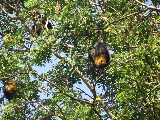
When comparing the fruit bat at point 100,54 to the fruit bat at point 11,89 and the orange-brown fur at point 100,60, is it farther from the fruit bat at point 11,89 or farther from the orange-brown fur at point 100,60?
the fruit bat at point 11,89

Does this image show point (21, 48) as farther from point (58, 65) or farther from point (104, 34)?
point (104, 34)

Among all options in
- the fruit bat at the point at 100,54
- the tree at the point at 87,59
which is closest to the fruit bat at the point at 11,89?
the tree at the point at 87,59

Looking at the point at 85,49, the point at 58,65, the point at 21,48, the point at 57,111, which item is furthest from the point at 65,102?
the point at 21,48

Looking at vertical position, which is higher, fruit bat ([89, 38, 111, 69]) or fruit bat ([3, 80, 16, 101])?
fruit bat ([3, 80, 16, 101])

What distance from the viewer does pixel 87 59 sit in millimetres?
8492

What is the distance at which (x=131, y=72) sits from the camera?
6.18 metres

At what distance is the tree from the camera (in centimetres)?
622

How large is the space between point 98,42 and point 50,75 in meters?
2.62

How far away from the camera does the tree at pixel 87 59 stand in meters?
6.22

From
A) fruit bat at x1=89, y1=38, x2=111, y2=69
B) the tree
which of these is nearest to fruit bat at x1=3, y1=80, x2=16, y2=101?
the tree

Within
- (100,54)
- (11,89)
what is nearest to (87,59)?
(100,54)

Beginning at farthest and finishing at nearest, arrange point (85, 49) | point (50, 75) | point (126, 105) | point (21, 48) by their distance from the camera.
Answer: point (21, 48) < point (50, 75) < point (85, 49) < point (126, 105)

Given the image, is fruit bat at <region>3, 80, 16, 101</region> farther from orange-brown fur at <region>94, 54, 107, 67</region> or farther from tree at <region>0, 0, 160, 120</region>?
orange-brown fur at <region>94, 54, 107, 67</region>

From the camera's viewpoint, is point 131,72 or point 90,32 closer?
point 131,72
